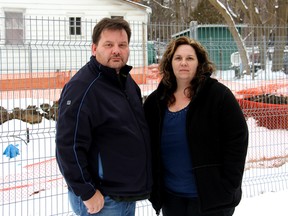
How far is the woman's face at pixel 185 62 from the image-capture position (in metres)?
2.85

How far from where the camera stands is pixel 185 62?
112 inches

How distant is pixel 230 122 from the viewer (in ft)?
8.82

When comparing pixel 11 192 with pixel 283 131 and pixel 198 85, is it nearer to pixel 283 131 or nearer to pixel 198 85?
pixel 198 85

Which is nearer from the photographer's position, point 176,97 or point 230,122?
point 230,122

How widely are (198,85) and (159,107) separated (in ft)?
1.05

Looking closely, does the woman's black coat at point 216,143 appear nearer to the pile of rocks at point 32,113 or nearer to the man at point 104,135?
the man at point 104,135

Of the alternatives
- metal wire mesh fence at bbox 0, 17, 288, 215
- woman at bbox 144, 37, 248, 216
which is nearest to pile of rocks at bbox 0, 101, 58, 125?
metal wire mesh fence at bbox 0, 17, 288, 215

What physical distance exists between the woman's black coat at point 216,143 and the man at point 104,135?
35 centimetres

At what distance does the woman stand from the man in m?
0.23

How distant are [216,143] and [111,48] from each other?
0.95 metres

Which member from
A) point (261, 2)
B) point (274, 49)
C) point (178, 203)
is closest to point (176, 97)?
point (178, 203)

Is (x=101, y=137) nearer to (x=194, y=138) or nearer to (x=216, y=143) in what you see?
(x=194, y=138)

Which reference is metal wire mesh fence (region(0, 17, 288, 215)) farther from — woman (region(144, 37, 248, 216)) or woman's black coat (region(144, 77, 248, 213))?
woman's black coat (region(144, 77, 248, 213))

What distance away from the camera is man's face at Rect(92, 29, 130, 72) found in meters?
2.55
